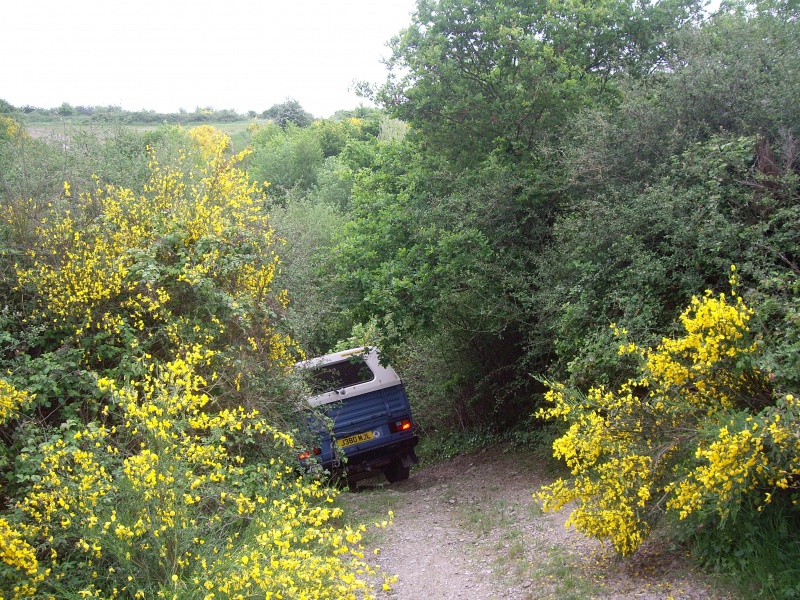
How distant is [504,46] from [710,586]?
9472 mm

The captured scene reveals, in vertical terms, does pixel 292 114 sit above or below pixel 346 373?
above

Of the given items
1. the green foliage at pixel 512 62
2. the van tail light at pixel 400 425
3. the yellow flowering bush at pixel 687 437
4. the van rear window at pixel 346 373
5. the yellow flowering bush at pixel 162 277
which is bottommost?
the van tail light at pixel 400 425

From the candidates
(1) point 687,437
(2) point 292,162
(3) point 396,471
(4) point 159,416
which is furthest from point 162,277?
(2) point 292,162

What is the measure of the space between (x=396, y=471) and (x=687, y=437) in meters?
7.96

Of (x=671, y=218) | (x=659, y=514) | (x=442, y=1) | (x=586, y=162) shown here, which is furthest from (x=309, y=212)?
(x=659, y=514)

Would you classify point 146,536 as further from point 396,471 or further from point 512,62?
point 512,62

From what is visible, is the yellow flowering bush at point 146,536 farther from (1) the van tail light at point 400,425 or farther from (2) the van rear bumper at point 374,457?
(1) the van tail light at point 400,425

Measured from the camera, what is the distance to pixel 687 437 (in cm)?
536

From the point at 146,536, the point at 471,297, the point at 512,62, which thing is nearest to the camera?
the point at 146,536

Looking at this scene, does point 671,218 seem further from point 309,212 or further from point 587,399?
point 309,212

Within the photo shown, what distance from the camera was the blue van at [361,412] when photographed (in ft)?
35.7

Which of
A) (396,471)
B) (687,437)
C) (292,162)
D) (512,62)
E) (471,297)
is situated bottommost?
(396,471)

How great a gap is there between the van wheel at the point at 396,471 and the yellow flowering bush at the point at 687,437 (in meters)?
6.69

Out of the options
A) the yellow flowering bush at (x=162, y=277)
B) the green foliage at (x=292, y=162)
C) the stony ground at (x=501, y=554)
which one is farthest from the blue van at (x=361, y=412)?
the green foliage at (x=292, y=162)
